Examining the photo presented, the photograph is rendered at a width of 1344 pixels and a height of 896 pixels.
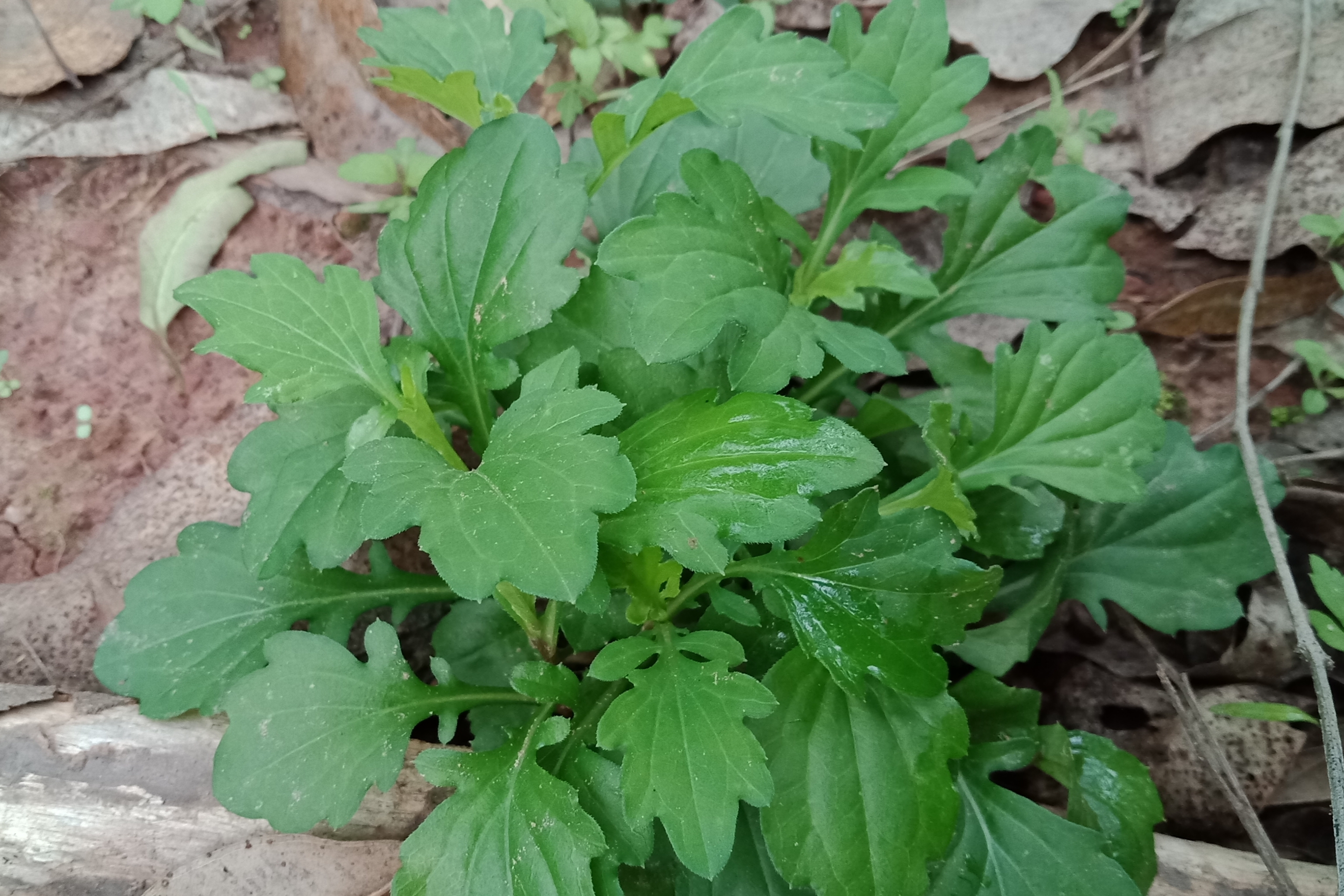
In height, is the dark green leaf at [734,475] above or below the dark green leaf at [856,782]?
above

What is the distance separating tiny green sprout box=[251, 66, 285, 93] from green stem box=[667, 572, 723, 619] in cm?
204

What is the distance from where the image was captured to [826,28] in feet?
7.88

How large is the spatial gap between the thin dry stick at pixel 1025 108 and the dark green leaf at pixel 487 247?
1.36 m

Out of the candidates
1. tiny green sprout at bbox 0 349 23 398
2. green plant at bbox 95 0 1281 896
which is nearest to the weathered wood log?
green plant at bbox 95 0 1281 896

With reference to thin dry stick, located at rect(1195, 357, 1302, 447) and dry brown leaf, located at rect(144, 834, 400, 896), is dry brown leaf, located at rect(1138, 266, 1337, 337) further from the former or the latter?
dry brown leaf, located at rect(144, 834, 400, 896)

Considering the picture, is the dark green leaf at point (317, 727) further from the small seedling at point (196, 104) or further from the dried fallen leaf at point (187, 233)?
the small seedling at point (196, 104)

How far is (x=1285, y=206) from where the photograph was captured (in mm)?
2068

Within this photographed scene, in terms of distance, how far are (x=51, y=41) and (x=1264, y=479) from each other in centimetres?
322

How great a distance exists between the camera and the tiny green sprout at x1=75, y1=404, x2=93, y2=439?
2.03 m

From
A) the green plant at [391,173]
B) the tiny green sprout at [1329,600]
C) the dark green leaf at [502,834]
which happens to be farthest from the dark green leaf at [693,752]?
the green plant at [391,173]

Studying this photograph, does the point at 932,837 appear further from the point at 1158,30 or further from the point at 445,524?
the point at 1158,30

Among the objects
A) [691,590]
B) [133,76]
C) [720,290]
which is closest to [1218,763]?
[691,590]

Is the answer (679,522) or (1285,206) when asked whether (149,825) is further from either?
(1285,206)

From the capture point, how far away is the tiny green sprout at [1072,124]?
2254 mm
